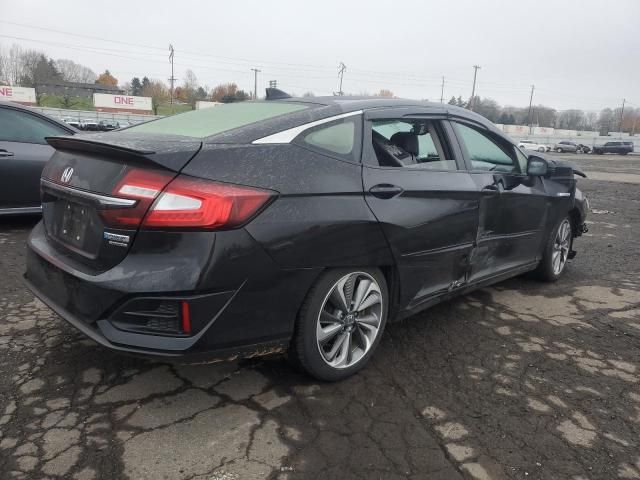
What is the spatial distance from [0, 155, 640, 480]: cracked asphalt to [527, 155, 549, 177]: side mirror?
123 centimetres

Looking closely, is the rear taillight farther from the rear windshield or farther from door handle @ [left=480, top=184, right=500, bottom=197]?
door handle @ [left=480, top=184, right=500, bottom=197]

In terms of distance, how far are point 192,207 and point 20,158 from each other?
4520 millimetres

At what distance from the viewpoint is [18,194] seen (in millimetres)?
5699

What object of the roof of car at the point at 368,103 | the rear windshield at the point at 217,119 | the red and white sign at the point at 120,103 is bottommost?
the rear windshield at the point at 217,119

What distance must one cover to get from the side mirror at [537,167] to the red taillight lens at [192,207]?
288cm

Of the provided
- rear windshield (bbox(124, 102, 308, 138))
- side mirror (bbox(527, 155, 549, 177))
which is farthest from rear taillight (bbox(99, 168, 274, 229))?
side mirror (bbox(527, 155, 549, 177))

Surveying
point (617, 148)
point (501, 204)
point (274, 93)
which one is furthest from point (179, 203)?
point (617, 148)

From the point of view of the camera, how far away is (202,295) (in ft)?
7.15

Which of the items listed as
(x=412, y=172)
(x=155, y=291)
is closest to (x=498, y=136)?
(x=412, y=172)

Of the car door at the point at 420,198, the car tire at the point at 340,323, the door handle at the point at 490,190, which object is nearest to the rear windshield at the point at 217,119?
the car door at the point at 420,198

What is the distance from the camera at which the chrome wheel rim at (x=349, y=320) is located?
2.67 meters

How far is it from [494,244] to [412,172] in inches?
44.9

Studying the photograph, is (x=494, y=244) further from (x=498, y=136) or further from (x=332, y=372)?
(x=332, y=372)

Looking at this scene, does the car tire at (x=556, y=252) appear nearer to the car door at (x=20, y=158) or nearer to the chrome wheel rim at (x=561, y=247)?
the chrome wheel rim at (x=561, y=247)
